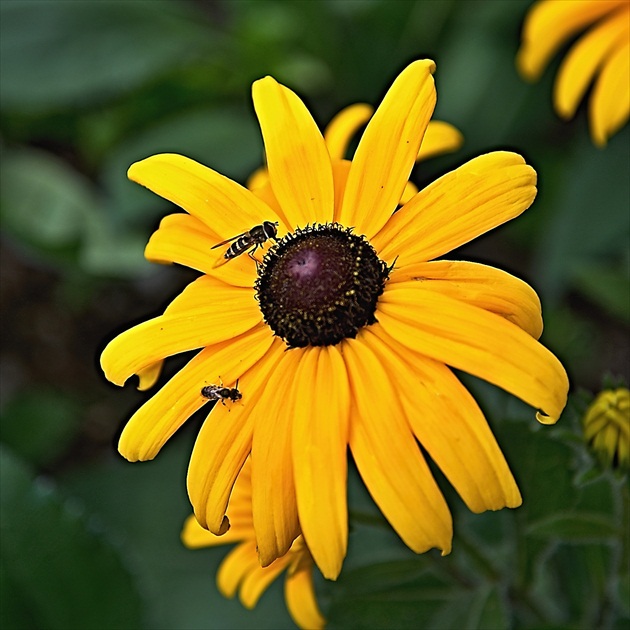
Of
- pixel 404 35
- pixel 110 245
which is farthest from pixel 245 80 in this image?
pixel 110 245

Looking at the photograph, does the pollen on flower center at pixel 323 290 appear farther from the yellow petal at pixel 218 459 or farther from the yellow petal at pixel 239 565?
the yellow petal at pixel 239 565

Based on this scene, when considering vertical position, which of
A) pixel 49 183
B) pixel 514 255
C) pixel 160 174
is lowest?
pixel 514 255

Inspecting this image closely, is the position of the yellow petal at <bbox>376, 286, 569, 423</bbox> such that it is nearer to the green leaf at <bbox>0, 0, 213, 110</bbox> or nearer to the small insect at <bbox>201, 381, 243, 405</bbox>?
the small insect at <bbox>201, 381, 243, 405</bbox>

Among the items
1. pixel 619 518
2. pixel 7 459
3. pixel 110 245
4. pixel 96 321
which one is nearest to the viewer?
pixel 619 518

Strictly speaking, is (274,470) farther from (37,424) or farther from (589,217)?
(37,424)

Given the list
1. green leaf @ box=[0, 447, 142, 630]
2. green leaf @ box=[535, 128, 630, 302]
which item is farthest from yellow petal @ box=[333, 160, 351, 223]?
green leaf @ box=[535, 128, 630, 302]

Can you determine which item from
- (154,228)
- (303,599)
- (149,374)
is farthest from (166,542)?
(149,374)

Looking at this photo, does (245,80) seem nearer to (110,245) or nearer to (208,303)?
(110,245)
